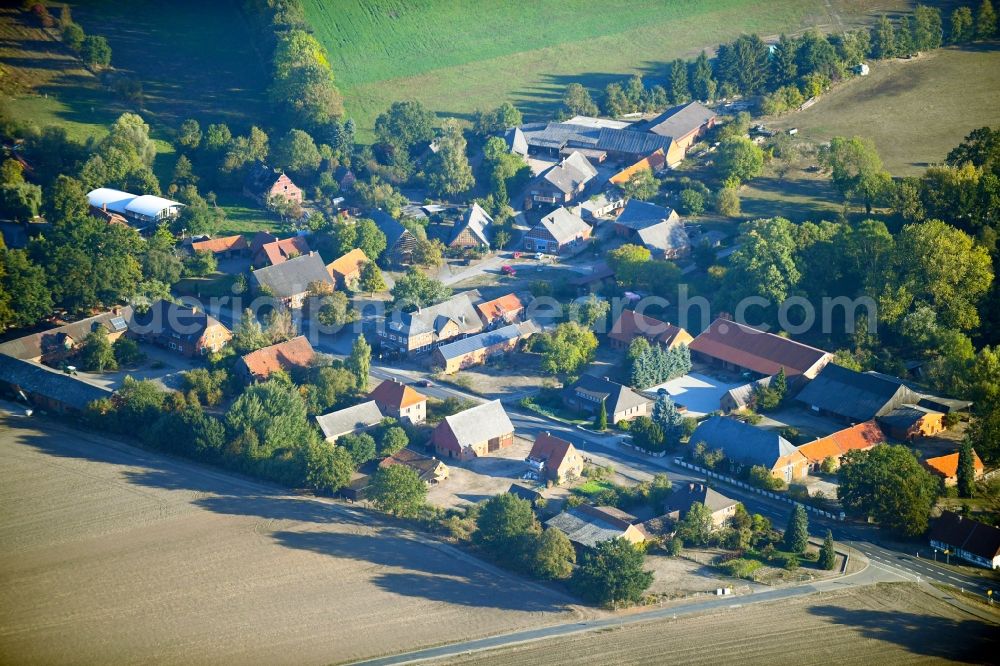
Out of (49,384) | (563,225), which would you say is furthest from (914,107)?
(49,384)

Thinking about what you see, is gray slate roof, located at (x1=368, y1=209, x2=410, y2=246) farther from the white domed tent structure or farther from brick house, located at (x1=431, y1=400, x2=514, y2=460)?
brick house, located at (x1=431, y1=400, x2=514, y2=460)

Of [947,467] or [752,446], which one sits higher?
[752,446]

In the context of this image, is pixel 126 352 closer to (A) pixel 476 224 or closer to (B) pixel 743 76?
(A) pixel 476 224

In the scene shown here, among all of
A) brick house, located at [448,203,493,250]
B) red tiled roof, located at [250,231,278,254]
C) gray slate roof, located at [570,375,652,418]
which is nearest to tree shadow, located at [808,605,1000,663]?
gray slate roof, located at [570,375,652,418]

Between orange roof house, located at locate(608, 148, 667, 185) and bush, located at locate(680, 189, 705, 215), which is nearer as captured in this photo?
bush, located at locate(680, 189, 705, 215)

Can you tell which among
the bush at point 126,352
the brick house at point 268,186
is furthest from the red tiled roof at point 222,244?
the bush at point 126,352

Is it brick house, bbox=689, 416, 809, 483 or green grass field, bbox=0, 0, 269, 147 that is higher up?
green grass field, bbox=0, 0, 269, 147
